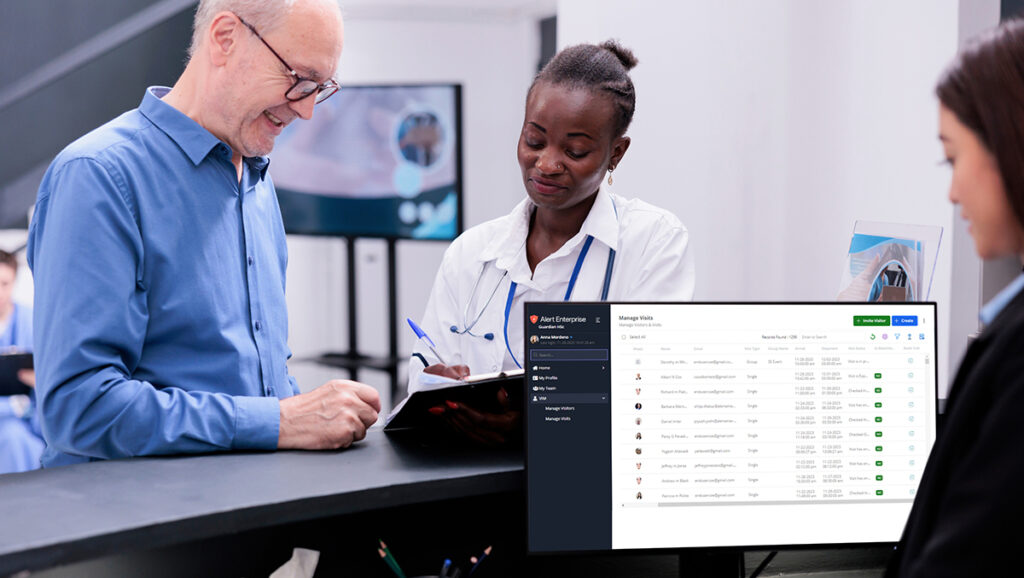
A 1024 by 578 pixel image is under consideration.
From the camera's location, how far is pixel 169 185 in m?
1.56

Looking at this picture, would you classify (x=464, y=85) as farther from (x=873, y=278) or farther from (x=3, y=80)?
(x=873, y=278)

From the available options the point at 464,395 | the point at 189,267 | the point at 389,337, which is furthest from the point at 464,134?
the point at 464,395

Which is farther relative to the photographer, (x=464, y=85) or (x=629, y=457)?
(x=464, y=85)

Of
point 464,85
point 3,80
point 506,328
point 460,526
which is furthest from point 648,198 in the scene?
point 464,85

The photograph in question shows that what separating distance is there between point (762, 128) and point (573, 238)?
1.35m

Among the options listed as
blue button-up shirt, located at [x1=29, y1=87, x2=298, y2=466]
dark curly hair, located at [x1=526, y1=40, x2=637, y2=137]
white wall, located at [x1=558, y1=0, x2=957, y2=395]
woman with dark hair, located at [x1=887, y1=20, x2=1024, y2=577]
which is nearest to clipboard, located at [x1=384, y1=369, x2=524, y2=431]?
blue button-up shirt, located at [x1=29, y1=87, x2=298, y2=466]

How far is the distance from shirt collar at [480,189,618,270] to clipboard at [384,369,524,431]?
53cm

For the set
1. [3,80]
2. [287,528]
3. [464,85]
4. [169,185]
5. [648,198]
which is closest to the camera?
[287,528]

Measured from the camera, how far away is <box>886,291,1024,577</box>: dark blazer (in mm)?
830

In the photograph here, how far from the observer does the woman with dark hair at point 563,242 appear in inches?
75.6

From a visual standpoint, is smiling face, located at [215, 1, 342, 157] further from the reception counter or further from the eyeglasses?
the reception counter

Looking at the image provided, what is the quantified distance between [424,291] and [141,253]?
5050 mm

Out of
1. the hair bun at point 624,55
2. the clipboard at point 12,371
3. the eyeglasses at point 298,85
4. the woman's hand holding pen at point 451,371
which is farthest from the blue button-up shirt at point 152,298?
the clipboard at point 12,371

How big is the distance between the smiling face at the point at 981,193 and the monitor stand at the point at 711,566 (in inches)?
26.6
